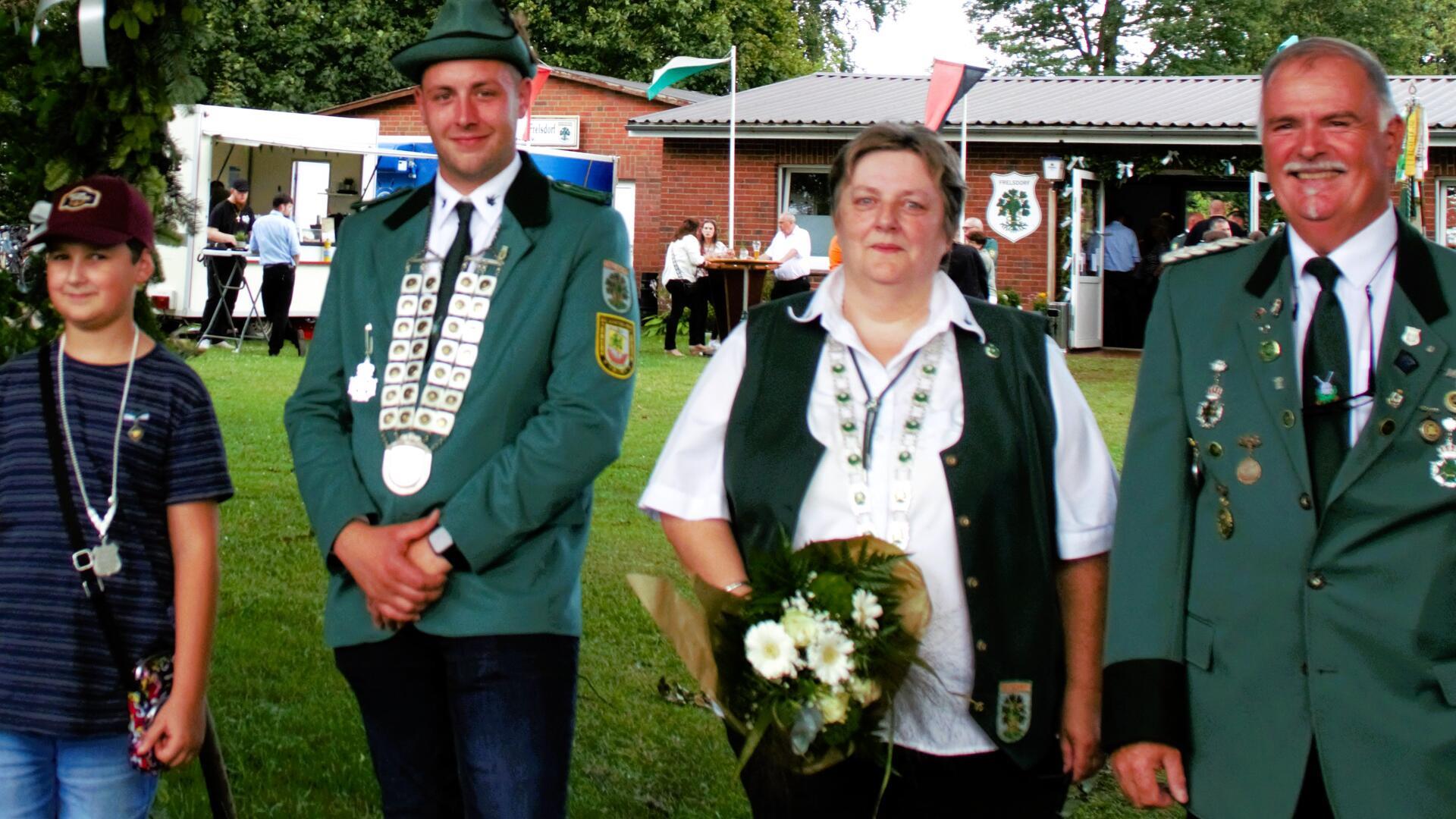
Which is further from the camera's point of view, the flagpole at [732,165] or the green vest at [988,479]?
→ the flagpole at [732,165]

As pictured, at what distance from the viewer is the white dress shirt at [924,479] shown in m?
2.95

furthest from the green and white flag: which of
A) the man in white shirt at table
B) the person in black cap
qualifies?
the person in black cap

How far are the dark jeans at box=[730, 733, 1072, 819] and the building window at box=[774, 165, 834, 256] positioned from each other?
21874 mm

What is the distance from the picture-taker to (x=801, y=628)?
2744 millimetres

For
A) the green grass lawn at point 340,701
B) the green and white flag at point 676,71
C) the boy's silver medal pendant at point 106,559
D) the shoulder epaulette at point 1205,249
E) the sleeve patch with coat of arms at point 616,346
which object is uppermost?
the green and white flag at point 676,71

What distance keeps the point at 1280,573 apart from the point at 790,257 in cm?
1780

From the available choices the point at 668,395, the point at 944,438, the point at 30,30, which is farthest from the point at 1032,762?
the point at 668,395

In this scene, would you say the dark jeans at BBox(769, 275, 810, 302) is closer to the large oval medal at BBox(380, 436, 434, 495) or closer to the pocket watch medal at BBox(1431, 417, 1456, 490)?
the large oval medal at BBox(380, 436, 434, 495)

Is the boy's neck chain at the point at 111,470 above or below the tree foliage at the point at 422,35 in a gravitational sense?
below

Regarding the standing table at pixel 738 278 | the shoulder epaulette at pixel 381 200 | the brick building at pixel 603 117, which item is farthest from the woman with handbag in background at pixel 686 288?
the shoulder epaulette at pixel 381 200

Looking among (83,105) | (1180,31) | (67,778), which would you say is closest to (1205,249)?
(67,778)

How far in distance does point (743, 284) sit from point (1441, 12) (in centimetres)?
4759

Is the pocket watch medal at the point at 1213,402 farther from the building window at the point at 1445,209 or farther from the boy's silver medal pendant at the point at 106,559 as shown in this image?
the building window at the point at 1445,209

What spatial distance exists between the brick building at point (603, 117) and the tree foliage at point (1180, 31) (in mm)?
20740
